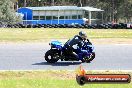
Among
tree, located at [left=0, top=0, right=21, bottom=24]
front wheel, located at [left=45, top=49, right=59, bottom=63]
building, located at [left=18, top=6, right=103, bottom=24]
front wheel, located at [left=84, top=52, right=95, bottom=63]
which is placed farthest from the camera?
building, located at [left=18, top=6, right=103, bottom=24]

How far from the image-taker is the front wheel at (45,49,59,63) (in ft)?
49.4

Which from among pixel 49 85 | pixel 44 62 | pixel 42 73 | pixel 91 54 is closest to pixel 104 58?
pixel 91 54

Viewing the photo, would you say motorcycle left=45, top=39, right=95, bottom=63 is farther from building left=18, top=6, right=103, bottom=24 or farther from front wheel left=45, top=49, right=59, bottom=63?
building left=18, top=6, right=103, bottom=24

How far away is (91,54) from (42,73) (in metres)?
3.97

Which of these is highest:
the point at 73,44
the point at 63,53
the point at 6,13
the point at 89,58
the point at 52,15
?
the point at 73,44

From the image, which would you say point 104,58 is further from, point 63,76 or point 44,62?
point 63,76

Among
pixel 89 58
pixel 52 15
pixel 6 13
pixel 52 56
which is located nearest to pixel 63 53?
pixel 52 56

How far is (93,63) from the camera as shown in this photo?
15133 millimetres

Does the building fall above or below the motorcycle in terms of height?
below

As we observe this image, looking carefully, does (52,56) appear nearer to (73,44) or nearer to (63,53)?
(63,53)

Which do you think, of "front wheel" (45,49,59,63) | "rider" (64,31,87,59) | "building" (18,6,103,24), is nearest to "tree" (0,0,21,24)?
"building" (18,6,103,24)

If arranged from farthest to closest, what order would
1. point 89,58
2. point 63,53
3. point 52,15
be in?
point 52,15
point 89,58
point 63,53

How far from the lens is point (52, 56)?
49.9 feet

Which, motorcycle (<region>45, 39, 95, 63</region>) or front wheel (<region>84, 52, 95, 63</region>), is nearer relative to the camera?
motorcycle (<region>45, 39, 95, 63</region>)
